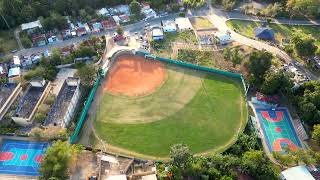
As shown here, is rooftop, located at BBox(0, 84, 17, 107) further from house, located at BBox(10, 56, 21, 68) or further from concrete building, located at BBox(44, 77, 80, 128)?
concrete building, located at BBox(44, 77, 80, 128)

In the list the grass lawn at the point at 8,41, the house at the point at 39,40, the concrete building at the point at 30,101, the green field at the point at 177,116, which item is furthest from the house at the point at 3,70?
the green field at the point at 177,116

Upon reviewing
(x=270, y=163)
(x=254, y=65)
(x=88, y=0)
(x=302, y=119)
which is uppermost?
(x=88, y=0)

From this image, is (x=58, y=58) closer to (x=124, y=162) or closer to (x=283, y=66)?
(x=124, y=162)

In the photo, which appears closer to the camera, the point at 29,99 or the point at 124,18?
the point at 29,99

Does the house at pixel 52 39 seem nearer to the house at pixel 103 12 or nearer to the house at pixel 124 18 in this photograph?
the house at pixel 103 12

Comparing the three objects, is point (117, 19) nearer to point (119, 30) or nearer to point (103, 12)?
point (103, 12)

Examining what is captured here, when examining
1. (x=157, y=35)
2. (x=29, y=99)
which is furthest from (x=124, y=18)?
(x=29, y=99)

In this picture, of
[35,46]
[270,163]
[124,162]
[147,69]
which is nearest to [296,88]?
[270,163]
